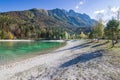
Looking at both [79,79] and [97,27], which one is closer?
[79,79]

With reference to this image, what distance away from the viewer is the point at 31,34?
19638 centimetres

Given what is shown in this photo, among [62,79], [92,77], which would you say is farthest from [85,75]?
[62,79]

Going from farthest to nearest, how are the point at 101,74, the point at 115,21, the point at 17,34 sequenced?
the point at 17,34
the point at 115,21
the point at 101,74

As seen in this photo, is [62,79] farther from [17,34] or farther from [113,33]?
[17,34]

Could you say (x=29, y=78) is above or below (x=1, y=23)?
below

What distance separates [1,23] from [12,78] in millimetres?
166284

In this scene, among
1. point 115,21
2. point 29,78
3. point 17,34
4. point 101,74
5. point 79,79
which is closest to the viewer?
point 79,79

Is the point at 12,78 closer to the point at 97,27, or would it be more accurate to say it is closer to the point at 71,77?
the point at 71,77

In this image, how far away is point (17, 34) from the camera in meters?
191

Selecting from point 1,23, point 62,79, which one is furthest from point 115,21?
point 1,23

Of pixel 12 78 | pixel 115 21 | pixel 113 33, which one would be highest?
pixel 115 21

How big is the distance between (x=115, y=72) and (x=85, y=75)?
9.85ft

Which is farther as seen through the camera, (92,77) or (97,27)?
(97,27)

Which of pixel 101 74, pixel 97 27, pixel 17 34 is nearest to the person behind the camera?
pixel 101 74
